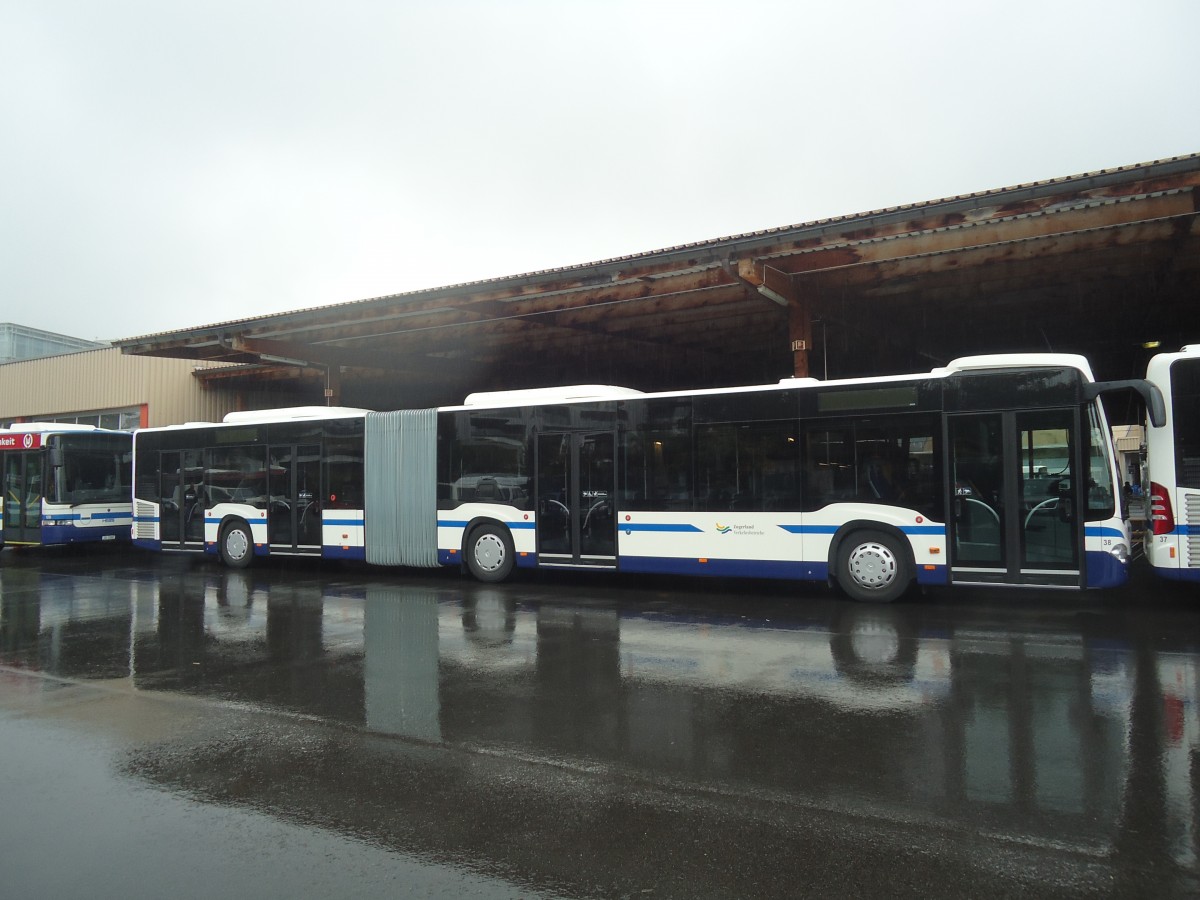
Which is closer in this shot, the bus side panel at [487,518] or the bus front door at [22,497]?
the bus side panel at [487,518]

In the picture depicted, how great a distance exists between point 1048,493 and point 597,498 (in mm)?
6089

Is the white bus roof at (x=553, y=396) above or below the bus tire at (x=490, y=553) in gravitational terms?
above

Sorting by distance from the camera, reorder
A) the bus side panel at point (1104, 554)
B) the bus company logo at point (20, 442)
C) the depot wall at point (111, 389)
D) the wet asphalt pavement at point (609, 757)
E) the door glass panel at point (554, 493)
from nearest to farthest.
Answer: the wet asphalt pavement at point (609, 757), the bus side panel at point (1104, 554), the door glass panel at point (554, 493), the bus company logo at point (20, 442), the depot wall at point (111, 389)

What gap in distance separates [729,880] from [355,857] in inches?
67.4

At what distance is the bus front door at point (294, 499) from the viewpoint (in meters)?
14.9

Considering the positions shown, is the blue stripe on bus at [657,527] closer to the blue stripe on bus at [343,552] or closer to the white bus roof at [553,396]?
the white bus roof at [553,396]

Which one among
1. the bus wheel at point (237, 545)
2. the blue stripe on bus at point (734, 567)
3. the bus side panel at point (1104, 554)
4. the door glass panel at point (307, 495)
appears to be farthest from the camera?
the bus wheel at point (237, 545)

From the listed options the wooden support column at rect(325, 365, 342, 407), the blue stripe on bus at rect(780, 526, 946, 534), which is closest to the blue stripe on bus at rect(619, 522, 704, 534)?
the blue stripe on bus at rect(780, 526, 946, 534)

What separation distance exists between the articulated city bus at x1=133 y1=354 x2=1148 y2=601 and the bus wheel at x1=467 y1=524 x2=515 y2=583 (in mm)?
33

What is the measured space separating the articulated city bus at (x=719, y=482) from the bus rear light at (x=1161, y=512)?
68cm

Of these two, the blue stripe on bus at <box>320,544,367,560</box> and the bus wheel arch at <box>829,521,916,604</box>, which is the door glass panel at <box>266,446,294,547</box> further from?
the bus wheel arch at <box>829,521,916,604</box>

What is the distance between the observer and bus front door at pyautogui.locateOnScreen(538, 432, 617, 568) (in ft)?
40.5

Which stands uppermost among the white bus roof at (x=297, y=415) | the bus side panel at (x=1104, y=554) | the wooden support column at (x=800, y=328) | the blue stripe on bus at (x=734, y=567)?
the wooden support column at (x=800, y=328)

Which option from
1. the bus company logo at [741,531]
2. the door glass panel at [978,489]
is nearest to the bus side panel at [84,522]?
the bus company logo at [741,531]
